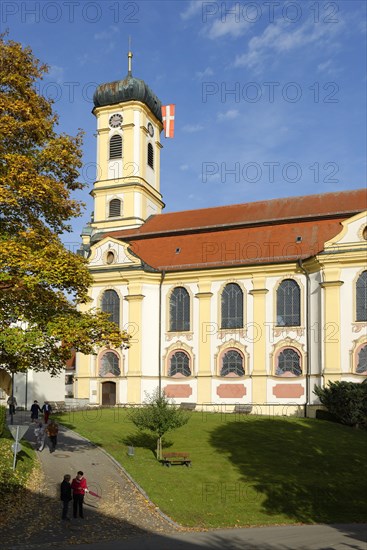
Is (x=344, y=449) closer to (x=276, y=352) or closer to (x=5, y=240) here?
(x=276, y=352)

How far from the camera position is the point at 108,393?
145 feet

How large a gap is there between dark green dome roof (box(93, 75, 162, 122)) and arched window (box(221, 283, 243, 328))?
775 inches

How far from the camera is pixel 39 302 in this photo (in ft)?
62.3

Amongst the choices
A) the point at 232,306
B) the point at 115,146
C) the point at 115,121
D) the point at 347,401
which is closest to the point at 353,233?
the point at 232,306

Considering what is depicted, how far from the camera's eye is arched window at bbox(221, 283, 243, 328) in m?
42.3

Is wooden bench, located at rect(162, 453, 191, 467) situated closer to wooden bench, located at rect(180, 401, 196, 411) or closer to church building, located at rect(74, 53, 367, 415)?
church building, located at rect(74, 53, 367, 415)

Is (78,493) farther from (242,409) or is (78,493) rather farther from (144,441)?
(242,409)

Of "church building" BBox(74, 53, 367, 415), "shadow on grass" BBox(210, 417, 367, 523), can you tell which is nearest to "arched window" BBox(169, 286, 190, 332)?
"church building" BBox(74, 53, 367, 415)

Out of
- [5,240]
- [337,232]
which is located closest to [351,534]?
[5,240]

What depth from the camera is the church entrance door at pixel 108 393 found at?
144 feet

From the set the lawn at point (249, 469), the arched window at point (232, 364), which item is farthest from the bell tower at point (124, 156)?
the lawn at point (249, 469)

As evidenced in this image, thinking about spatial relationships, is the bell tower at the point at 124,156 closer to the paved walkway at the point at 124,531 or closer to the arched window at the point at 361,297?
the arched window at the point at 361,297

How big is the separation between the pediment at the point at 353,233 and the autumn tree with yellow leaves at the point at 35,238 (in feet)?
72.6

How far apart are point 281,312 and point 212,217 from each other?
1000cm
